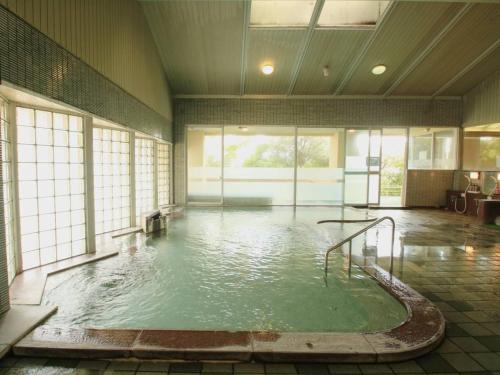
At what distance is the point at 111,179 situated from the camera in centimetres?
524

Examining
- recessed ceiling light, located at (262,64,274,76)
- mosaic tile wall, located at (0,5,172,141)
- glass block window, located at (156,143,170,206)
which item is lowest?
glass block window, located at (156,143,170,206)

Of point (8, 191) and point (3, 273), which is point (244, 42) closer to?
point (8, 191)

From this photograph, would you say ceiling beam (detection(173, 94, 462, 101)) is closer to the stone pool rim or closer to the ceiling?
the ceiling

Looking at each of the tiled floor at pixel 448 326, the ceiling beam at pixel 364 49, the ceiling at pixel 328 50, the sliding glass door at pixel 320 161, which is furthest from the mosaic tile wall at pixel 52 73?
the sliding glass door at pixel 320 161

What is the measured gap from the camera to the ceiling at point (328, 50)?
5.60m

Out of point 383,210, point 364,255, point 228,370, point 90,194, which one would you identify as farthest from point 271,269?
point 383,210

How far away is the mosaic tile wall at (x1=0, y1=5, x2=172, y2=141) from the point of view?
2.35 m

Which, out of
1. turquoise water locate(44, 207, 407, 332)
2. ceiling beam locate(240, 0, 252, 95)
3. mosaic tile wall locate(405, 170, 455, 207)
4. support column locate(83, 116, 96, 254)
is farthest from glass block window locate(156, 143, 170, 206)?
mosaic tile wall locate(405, 170, 455, 207)

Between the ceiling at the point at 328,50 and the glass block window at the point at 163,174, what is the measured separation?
5.19ft

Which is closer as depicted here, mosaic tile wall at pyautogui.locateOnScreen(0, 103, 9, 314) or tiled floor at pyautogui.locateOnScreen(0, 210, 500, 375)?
tiled floor at pyautogui.locateOnScreen(0, 210, 500, 375)

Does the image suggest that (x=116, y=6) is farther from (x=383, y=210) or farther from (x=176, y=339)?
(x=383, y=210)

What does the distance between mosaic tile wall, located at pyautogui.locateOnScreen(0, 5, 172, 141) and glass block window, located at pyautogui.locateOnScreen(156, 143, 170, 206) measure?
122 inches

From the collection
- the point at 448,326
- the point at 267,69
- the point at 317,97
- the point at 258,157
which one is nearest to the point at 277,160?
the point at 258,157

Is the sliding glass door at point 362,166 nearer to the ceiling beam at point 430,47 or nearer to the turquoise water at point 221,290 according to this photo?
the ceiling beam at point 430,47
